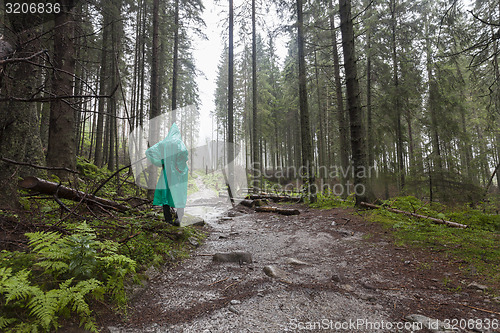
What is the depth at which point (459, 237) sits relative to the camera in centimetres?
412

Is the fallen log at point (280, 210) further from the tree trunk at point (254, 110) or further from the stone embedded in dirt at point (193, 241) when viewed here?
the tree trunk at point (254, 110)

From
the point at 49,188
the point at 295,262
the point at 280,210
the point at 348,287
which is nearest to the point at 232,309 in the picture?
the point at 348,287

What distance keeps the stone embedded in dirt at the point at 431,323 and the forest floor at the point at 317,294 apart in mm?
11

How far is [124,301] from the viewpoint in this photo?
7.43ft

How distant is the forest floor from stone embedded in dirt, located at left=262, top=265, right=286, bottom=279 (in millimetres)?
20

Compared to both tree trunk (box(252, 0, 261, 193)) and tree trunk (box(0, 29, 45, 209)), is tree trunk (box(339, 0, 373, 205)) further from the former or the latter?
tree trunk (box(252, 0, 261, 193))

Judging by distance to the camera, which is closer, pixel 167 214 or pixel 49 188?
pixel 49 188

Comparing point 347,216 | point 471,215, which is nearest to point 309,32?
point 347,216

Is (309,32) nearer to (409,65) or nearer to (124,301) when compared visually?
(409,65)

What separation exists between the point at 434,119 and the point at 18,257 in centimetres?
1539

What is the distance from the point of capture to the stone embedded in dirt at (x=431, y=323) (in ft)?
6.21

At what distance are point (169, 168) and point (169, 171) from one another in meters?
→ 0.07

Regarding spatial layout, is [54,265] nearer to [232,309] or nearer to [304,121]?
[232,309]

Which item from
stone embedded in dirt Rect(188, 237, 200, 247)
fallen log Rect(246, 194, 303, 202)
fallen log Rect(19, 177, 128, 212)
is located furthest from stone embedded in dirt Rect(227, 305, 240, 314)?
fallen log Rect(246, 194, 303, 202)
